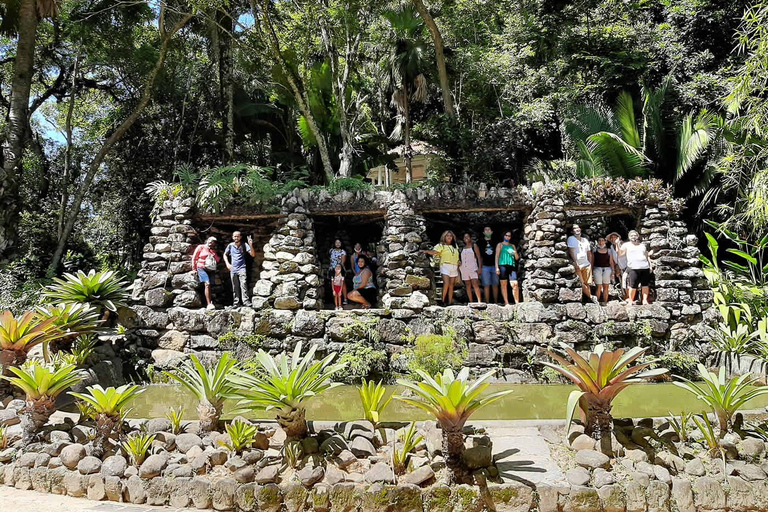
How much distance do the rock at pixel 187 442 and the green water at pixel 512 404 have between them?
0.89 metres

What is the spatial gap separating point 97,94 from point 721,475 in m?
17.2

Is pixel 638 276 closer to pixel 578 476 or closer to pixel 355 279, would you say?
pixel 355 279

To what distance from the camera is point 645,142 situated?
31.7 feet

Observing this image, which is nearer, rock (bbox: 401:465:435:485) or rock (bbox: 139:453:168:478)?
rock (bbox: 401:465:435:485)

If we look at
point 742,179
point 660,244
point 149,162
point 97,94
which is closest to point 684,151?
point 742,179

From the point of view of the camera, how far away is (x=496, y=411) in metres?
4.78

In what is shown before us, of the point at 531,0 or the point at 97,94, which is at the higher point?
the point at 531,0

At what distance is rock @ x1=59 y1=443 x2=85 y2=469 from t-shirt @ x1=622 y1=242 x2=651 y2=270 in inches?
283

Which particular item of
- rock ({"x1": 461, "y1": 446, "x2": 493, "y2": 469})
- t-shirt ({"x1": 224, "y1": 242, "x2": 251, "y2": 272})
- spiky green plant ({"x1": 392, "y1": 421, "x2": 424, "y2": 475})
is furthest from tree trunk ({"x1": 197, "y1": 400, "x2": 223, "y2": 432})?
t-shirt ({"x1": 224, "y1": 242, "x2": 251, "y2": 272})

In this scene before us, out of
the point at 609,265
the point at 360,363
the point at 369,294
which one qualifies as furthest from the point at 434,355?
the point at 609,265

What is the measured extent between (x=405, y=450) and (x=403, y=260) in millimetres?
4528

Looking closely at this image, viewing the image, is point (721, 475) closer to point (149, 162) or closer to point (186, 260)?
point (186, 260)

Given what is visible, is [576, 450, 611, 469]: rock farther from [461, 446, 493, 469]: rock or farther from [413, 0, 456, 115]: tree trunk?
[413, 0, 456, 115]: tree trunk

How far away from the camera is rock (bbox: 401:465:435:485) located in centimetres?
292
